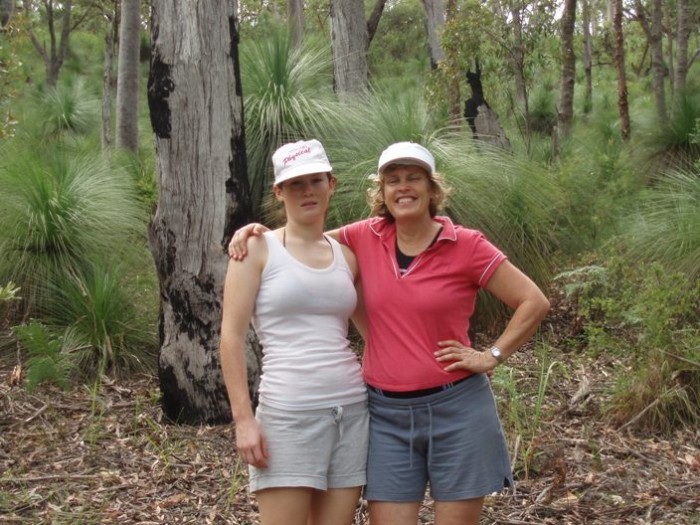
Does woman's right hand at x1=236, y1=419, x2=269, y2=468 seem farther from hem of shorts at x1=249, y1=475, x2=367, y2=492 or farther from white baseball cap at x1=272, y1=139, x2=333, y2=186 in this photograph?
white baseball cap at x1=272, y1=139, x2=333, y2=186

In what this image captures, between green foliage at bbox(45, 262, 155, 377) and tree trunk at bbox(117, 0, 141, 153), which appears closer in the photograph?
green foliage at bbox(45, 262, 155, 377)

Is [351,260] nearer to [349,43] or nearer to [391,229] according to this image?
[391,229]

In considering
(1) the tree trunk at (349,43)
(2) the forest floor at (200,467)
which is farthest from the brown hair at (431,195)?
(1) the tree trunk at (349,43)

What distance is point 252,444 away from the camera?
2.87 meters

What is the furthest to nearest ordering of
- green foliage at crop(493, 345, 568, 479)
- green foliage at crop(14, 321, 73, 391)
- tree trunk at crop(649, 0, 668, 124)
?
tree trunk at crop(649, 0, 668, 124)
green foliage at crop(14, 321, 73, 391)
green foliage at crop(493, 345, 568, 479)

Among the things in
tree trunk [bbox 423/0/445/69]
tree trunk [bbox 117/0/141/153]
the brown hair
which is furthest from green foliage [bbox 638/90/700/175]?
the brown hair

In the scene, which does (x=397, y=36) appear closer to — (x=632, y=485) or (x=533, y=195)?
(x=533, y=195)

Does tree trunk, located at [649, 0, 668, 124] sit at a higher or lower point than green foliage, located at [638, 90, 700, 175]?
higher

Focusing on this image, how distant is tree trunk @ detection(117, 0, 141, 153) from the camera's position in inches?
484

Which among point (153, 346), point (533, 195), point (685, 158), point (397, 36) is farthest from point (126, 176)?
point (397, 36)

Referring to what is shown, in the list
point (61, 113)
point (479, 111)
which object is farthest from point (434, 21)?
point (61, 113)

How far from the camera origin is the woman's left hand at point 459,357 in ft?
9.95

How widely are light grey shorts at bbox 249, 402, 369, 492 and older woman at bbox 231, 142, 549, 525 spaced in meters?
0.13

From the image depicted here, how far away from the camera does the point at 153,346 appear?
673 centimetres
